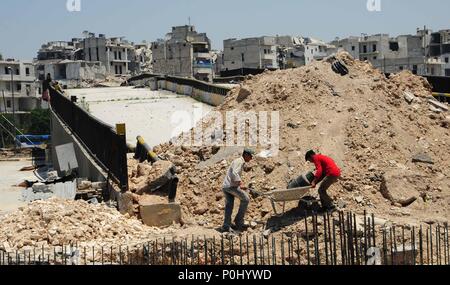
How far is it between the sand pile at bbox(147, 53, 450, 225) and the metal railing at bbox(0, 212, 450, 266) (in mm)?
1144

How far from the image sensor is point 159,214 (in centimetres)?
977

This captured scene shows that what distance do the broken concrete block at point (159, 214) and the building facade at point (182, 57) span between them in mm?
61493

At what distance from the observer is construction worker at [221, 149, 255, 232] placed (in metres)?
9.01

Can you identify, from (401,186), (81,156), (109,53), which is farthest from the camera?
(109,53)

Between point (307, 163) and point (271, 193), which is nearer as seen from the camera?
point (271, 193)

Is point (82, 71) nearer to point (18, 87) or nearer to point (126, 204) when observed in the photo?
point (18, 87)

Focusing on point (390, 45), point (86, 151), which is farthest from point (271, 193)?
point (390, 45)

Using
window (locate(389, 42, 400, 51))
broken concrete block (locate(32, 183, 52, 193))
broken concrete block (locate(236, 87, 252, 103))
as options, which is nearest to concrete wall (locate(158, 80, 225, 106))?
broken concrete block (locate(236, 87, 252, 103))

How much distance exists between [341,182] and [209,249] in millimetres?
2593

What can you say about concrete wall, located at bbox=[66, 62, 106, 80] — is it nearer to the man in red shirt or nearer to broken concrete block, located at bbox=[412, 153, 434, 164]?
broken concrete block, located at bbox=[412, 153, 434, 164]

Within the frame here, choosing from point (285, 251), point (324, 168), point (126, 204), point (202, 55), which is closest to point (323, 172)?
point (324, 168)

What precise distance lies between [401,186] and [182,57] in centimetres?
6617

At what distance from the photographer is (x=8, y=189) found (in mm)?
17469
